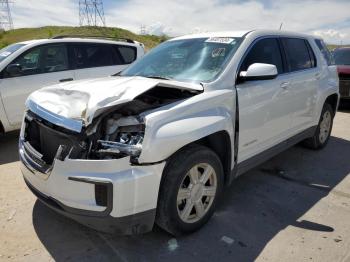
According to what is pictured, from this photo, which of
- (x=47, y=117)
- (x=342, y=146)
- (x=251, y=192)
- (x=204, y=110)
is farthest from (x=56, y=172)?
(x=342, y=146)

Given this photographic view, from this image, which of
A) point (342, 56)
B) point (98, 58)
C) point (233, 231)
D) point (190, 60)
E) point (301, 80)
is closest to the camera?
point (233, 231)

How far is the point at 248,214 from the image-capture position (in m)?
3.63

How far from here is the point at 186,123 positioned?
2900 millimetres

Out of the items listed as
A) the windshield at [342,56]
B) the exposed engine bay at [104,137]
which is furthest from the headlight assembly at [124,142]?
the windshield at [342,56]

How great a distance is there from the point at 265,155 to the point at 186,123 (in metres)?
1.60

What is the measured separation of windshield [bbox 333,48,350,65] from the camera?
10055mm

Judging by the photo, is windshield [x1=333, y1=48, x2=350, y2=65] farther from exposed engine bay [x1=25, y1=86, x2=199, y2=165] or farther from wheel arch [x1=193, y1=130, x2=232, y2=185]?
exposed engine bay [x1=25, y1=86, x2=199, y2=165]

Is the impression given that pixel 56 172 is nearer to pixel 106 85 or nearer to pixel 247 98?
pixel 106 85

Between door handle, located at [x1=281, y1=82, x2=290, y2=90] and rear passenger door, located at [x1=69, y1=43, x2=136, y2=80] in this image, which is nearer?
door handle, located at [x1=281, y1=82, x2=290, y2=90]

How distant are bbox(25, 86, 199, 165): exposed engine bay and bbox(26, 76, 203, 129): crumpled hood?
0.08 meters

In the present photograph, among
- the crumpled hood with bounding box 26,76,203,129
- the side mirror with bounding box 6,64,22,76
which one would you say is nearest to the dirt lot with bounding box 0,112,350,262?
the crumpled hood with bounding box 26,76,203,129

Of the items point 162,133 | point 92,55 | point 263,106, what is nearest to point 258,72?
point 263,106

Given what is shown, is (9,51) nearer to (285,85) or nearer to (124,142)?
(124,142)

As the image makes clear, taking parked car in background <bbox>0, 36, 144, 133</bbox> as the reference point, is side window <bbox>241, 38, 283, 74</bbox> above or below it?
above
